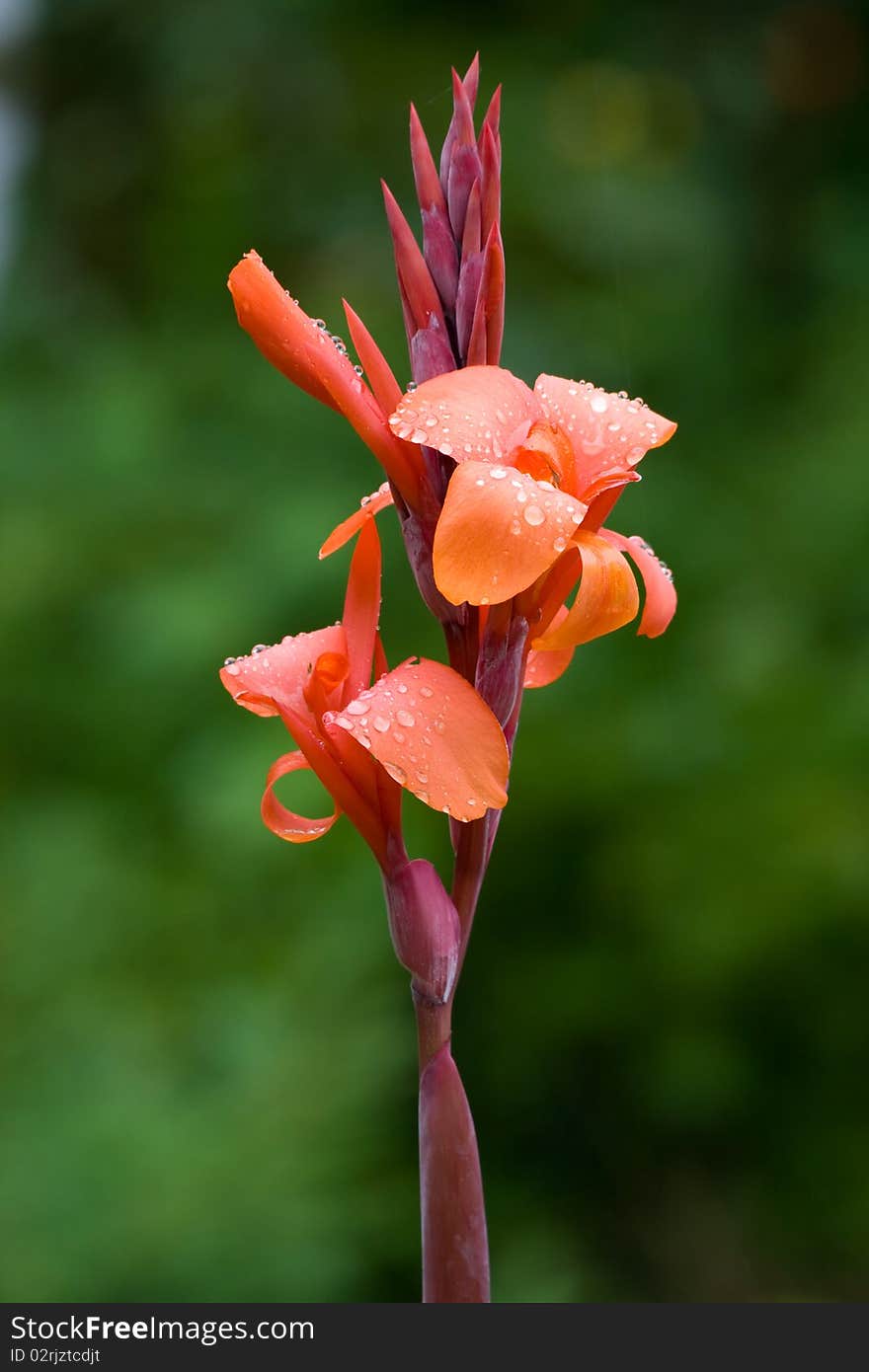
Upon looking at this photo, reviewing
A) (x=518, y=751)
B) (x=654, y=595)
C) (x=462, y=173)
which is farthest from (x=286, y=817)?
(x=518, y=751)

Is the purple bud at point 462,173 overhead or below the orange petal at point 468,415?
overhead

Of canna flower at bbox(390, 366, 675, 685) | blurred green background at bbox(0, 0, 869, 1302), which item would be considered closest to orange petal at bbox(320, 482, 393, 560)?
canna flower at bbox(390, 366, 675, 685)

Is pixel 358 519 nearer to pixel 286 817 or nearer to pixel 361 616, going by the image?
pixel 361 616

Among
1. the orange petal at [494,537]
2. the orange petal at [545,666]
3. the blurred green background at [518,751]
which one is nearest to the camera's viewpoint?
the orange petal at [494,537]

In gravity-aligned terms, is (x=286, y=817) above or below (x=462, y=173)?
below

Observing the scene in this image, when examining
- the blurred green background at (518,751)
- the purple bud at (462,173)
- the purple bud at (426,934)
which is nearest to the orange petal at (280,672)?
the purple bud at (426,934)

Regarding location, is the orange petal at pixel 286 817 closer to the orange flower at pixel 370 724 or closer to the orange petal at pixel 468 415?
the orange flower at pixel 370 724
